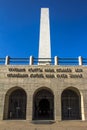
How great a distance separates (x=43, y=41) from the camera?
2353cm

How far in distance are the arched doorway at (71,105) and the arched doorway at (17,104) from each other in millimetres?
4358

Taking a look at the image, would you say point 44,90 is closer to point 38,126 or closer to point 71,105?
point 71,105

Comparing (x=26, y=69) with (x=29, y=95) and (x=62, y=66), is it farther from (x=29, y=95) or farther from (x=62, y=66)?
(x=62, y=66)

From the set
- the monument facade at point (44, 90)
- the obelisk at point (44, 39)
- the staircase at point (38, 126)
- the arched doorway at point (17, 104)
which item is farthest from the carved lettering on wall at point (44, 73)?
the staircase at point (38, 126)

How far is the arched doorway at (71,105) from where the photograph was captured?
17969 millimetres

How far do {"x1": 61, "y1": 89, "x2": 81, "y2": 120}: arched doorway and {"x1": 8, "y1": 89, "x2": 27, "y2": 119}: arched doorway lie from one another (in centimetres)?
436

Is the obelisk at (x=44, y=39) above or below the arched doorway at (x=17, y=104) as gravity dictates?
above

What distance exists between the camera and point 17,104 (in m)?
18.3

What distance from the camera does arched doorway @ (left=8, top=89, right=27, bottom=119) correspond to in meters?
18.0

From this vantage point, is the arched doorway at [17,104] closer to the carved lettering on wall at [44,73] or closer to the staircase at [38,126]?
the carved lettering on wall at [44,73]

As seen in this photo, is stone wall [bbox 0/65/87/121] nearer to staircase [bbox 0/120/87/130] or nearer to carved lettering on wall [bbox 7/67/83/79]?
carved lettering on wall [bbox 7/67/83/79]

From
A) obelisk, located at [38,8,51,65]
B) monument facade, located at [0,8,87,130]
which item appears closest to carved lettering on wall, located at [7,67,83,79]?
monument facade, located at [0,8,87,130]

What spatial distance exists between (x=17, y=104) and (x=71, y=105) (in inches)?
235

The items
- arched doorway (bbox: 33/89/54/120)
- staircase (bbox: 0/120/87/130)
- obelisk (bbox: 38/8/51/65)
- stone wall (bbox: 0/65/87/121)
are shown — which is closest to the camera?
staircase (bbox: 0/120/87/130)
